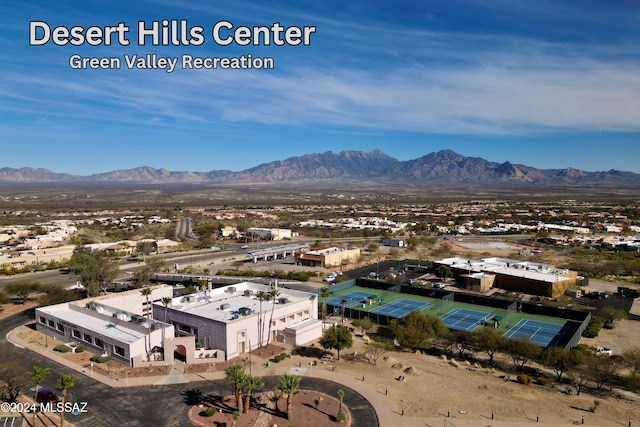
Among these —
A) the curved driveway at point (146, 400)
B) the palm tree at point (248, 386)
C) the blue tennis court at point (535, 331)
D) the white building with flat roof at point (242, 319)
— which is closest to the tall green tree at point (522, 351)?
the blue tennis court at point (535, 331)

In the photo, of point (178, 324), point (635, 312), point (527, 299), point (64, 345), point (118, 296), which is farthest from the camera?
point (527, 299)

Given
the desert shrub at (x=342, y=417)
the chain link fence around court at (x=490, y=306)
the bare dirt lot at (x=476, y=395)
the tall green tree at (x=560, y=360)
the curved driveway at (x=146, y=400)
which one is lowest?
the curved driveway at (x=146, y=400)

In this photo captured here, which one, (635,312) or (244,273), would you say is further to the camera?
(244,273)

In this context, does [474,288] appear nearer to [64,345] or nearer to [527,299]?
[527,299]

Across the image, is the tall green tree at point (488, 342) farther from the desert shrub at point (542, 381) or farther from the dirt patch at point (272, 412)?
the dirt patch at point (272, 412)

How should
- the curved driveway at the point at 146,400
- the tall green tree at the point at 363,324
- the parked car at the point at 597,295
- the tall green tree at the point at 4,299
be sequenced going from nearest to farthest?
the curved driveway at the point at 146,400 < the tall green tree at the point at 363,324 < the tall green tree at the point at 4,299 < the parked car at the point at 597,295

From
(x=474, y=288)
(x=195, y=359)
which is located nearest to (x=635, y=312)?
(x=474, y=288)
